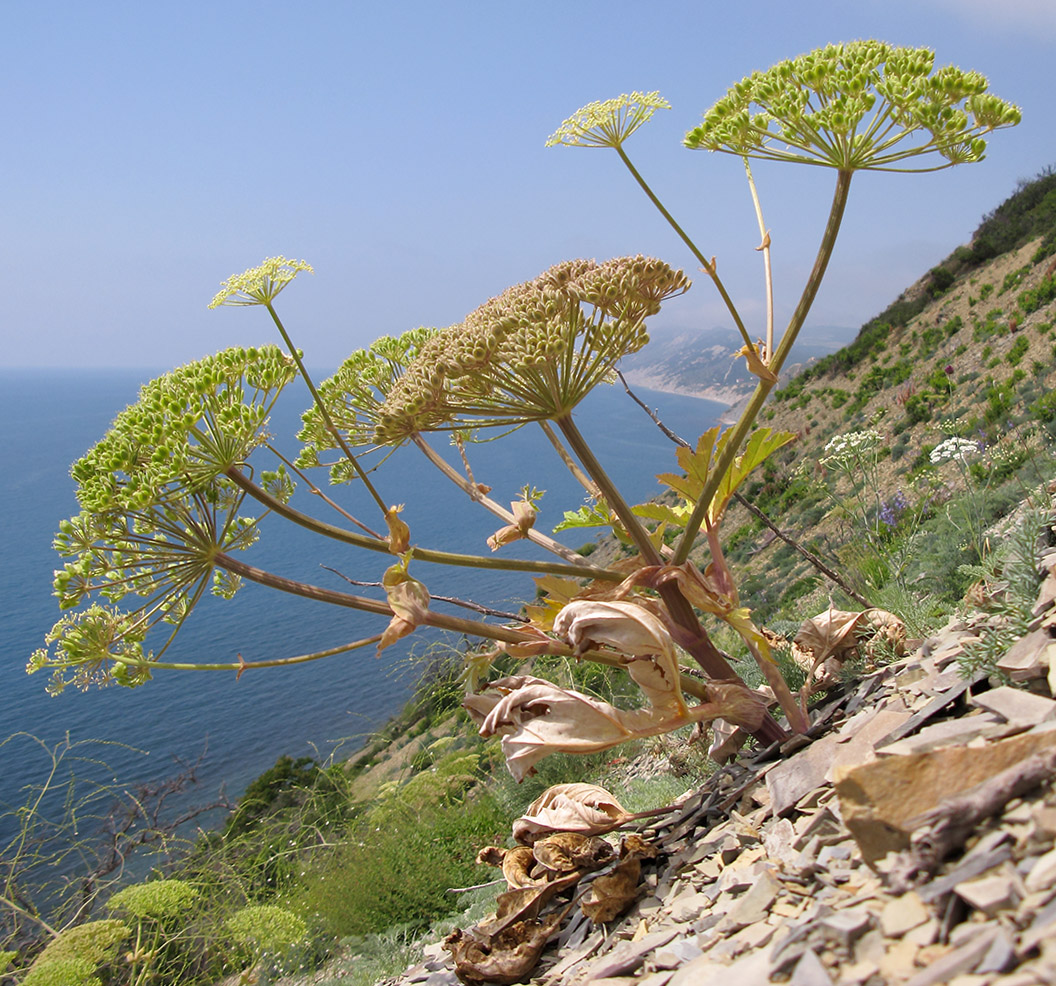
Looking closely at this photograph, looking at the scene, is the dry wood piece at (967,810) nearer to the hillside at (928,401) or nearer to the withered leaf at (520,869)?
the withered leaf at (520,869)

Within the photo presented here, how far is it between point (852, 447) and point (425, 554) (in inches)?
177

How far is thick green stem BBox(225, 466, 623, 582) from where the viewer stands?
104 inches

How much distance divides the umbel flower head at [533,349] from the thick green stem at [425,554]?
517 millimetres

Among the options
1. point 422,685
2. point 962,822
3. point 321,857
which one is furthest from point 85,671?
point 422,685

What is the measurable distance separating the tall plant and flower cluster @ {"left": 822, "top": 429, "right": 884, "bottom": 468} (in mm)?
2919

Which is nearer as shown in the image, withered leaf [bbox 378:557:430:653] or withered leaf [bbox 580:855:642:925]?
withered leaf [bbox 378:557:430:653]

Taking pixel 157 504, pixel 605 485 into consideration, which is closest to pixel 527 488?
pixel 605 485

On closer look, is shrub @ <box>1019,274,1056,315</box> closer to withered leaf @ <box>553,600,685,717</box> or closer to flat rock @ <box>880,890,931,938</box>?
withered leaf @ <box>553,600,685,717</box>

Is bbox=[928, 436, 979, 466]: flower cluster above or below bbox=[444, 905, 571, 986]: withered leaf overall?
above

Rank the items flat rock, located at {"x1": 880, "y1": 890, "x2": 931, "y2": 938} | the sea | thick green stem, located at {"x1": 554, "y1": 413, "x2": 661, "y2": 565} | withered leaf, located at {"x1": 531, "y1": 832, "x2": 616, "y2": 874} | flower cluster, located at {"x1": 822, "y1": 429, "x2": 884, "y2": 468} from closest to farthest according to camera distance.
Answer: flat rock, located at {"x1": 880, "y1": 890, "x2": 931, "y2": 938} < thick green stem, located at {"x1": 554, "y1": 413, "x2": 661, "y2": 565} < withered leaf, located at {"x1": 531, "y1": 832, "x2": 616, "y2": 874} < flower cluster, located at {"x1": 822, "y1": 429, "x2": 884, "y2": 468} < the sea

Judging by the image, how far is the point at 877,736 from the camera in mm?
2682

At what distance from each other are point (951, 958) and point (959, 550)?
468 cm

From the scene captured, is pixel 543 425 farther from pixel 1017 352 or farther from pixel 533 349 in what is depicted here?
pixel 1017 352

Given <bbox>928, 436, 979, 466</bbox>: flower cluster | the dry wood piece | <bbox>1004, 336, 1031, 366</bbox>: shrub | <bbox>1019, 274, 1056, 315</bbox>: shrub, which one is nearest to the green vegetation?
the dry wood piece
